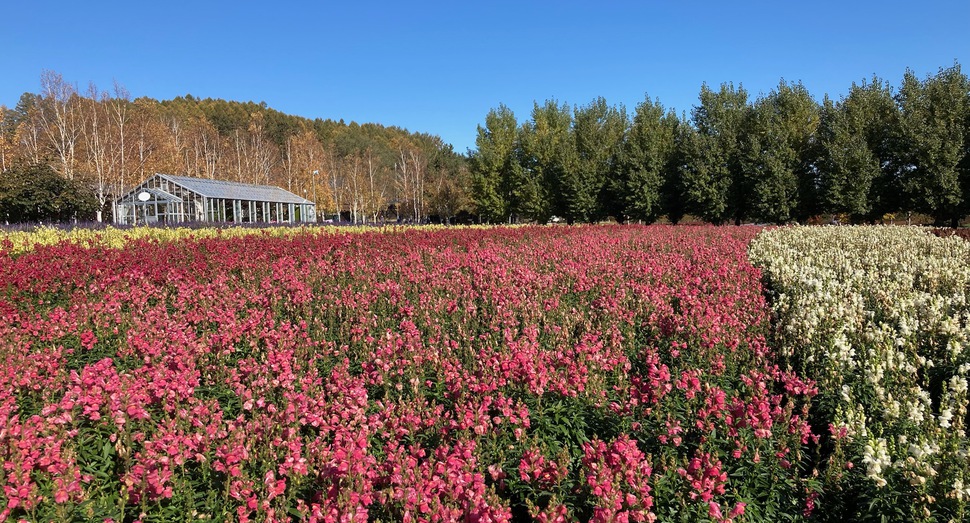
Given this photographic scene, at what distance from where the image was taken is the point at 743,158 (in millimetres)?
34906

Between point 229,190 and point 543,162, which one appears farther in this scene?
point 543,162

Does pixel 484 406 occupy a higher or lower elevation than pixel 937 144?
lower

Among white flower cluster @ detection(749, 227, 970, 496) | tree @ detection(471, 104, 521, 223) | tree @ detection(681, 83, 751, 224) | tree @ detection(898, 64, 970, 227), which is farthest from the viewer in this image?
tree @ detection(471, 104, 521, 223)

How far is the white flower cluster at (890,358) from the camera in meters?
2.85

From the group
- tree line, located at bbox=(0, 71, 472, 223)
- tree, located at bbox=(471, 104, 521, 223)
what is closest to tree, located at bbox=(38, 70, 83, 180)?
tree line, located at bbox=(0, 71, 472, 223)

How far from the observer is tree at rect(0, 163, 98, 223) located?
23.8 m

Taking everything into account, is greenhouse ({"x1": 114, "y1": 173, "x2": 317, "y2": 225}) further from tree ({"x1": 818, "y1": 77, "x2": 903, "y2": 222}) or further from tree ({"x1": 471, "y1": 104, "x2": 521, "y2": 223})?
tree ({"x1": 818, "y1": 77, "x2": 903, "y2": 222})

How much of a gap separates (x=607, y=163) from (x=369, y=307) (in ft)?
127

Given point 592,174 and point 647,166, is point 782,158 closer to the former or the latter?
point 647,166

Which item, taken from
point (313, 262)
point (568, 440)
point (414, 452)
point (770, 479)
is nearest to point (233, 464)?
point (414, 452)

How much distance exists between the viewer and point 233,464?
274 centimetres

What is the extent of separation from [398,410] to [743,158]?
120 feet

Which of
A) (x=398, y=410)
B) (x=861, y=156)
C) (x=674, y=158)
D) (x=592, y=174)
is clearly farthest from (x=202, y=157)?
(x=398, y=410)

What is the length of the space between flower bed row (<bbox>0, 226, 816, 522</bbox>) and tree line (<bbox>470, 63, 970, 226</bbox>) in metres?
30.4
